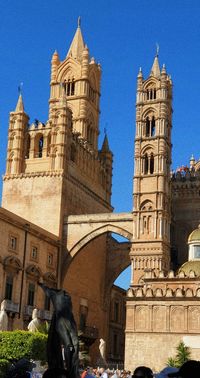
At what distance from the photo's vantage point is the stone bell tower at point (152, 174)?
40.7m

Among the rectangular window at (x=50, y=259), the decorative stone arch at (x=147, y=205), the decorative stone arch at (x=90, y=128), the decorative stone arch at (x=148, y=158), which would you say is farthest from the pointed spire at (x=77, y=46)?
the rectangular window at (x=50, y=259)

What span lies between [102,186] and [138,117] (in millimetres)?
8076

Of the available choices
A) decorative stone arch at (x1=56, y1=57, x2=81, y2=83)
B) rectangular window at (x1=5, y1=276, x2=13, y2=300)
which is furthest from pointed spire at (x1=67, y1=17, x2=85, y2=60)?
rectangular window at (x1=5, y1=276, x2=13, y2=300)

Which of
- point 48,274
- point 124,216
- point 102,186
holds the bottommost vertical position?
point 48,274

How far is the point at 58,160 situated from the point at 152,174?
21.1 feet

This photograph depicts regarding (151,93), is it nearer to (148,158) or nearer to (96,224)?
(148,158)

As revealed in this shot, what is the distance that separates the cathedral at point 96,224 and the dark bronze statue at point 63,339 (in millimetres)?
24744

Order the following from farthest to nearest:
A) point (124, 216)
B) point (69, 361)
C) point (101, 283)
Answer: point (101, 283) → point (124, 216) → point (69, 361)

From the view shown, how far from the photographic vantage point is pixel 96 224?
43938 millimetres

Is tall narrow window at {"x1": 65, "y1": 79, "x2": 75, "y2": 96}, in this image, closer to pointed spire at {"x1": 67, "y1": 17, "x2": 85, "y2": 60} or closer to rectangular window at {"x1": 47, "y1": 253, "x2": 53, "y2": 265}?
pointed spire at {"x1": 67, "y1": 17, "x2": 85, "y2": 60}

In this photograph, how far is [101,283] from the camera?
48906mm

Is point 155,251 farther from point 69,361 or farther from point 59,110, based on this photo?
point 69,361

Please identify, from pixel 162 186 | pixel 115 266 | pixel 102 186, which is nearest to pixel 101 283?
pixel 115 266

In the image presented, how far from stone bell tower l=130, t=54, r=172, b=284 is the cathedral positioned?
7 centimetres
